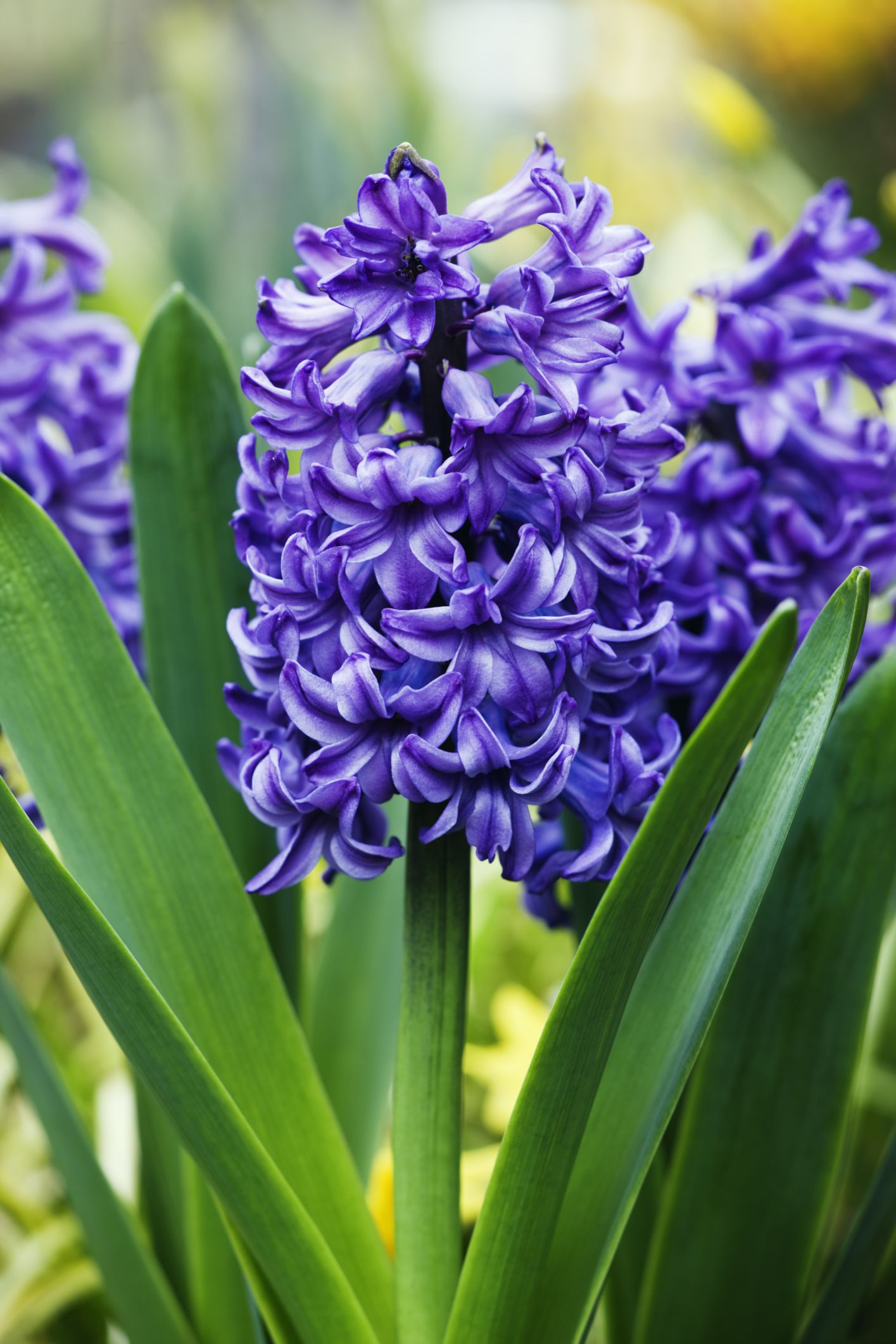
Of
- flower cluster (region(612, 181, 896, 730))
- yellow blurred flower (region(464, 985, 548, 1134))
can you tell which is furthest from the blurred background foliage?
flower cluster (region(612, 181, 896, 730))

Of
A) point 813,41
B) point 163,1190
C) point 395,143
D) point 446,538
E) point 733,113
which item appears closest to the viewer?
point 446,538

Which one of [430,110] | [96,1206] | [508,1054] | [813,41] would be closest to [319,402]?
[96,1206]

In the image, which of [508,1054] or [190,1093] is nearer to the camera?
[190,1093]

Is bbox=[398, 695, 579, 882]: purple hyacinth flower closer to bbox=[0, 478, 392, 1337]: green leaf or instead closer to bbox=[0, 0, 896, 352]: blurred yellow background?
bbox=[0, 478, 392, 1337]: green leaf

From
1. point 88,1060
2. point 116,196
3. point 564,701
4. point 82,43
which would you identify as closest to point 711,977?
point 564,701

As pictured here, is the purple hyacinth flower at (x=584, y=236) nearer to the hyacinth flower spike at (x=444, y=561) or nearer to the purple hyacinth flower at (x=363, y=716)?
the hyacinth flower spike at (x=444, y=561)

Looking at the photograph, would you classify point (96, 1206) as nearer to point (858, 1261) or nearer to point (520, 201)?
point (858, 1261)

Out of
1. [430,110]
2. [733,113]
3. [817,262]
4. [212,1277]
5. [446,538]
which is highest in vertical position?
[430,110]
